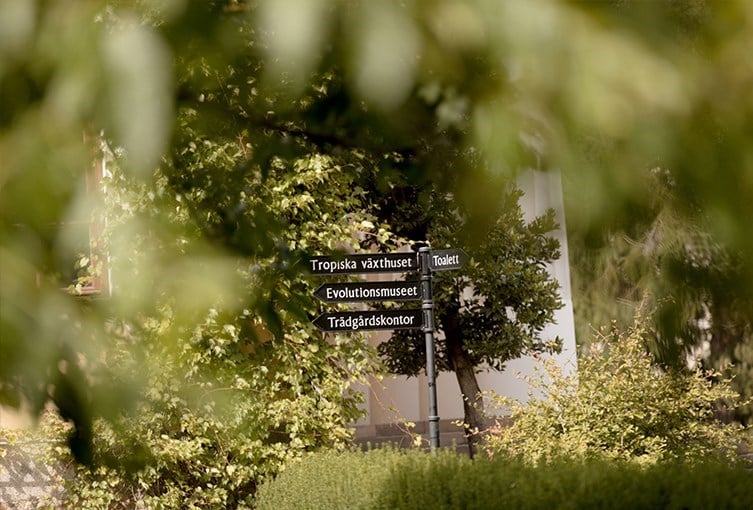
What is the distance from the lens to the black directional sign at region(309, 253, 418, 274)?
8.46 m

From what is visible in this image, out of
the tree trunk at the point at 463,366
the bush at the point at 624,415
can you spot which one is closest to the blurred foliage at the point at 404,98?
the bush at the point at 624,415

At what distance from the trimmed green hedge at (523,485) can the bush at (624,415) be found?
2.17m

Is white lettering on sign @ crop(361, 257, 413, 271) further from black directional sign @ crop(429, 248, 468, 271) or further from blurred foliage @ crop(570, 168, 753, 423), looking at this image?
blurred foliage @ crop(570, 168, 753, 423)

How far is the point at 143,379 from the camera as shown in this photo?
194cm

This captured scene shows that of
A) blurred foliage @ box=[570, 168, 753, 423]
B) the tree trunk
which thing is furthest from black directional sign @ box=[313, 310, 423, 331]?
blurred foliage @ box=[570, 168, 753, 423]

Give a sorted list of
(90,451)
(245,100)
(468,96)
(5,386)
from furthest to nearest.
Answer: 1. (245,100)
2. (90,451)
3. (5,386)
4. (468,96)

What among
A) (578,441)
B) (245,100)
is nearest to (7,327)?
(245,100)

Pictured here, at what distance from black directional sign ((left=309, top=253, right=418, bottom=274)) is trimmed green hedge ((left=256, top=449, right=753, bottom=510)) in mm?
1192

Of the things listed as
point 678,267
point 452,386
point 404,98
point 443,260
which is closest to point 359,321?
point 443,260

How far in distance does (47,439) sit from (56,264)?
10530mm

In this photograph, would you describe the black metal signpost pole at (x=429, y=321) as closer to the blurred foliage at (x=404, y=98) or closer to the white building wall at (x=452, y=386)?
the blurred foliage at (x=404, y=98)

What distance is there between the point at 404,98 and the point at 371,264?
7.63 meters

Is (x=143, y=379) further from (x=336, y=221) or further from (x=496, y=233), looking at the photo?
(x=336, y=221)

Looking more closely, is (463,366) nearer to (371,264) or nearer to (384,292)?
(384,292)
